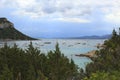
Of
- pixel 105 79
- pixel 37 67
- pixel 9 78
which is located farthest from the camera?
pixel 37 67

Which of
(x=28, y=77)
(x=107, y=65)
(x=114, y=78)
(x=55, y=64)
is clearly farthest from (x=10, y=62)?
(x=114, y=78)

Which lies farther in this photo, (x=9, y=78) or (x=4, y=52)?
(x=4, y=52)

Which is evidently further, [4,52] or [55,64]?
[4,52]

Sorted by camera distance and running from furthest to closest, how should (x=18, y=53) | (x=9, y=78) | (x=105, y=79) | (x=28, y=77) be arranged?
1. (x=18, y=53)
2. (x=28, y=77)
3. (x=9, y=78)
4. (x=105, y=79)

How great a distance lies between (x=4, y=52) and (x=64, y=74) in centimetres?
1576

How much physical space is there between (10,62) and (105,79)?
35.2 meters

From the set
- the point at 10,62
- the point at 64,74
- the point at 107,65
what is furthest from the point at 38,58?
the point at 107,65

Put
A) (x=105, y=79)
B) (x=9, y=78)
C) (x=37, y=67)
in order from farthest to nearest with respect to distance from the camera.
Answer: (x=37, y=67) → (x=9, y=78) → (x=105, y=79)

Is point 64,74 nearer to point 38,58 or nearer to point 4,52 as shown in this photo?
point 38,58

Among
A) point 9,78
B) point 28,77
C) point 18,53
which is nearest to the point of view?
point 9,78

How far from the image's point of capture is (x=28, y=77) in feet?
175

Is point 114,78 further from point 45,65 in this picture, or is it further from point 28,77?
point 45,65

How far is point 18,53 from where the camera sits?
62.3 metres

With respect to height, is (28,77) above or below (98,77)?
below
